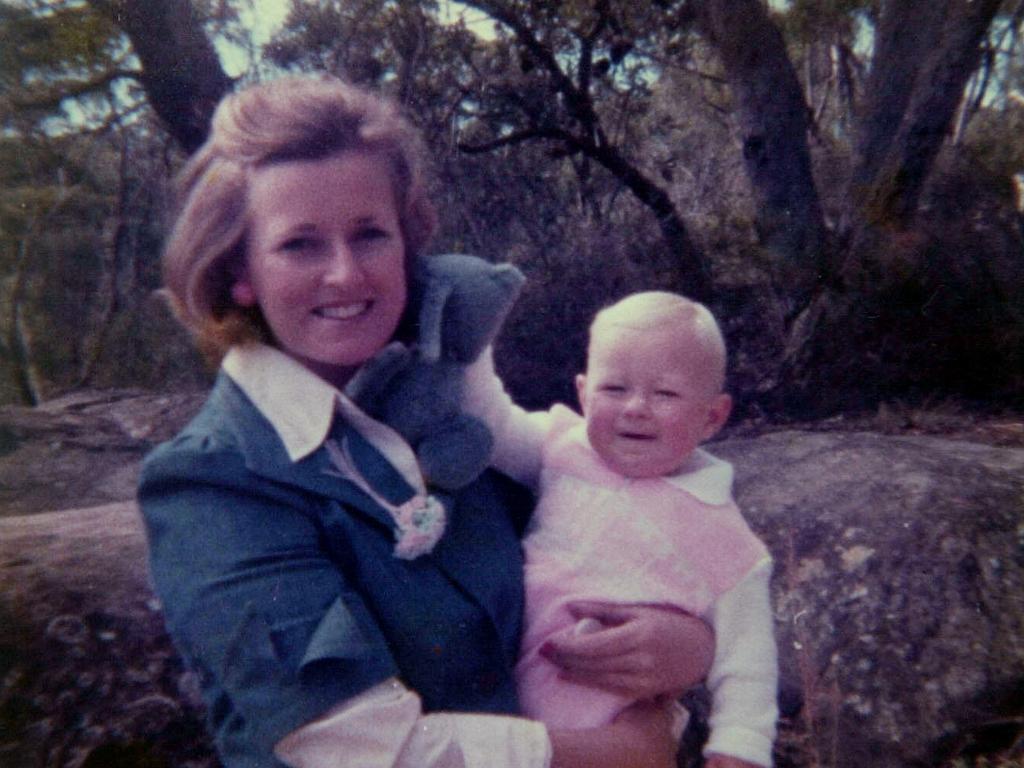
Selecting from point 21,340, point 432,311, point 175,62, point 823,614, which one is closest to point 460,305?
point 432,311

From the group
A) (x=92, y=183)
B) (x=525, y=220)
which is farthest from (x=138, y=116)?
(x=525, y=220)

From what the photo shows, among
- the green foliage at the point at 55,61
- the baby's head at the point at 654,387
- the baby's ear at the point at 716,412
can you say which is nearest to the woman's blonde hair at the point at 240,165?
the baby's head at the point at 654,387

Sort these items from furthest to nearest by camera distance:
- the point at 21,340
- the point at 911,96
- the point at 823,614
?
the point at 21,340 < the point at 911,96 < the point at 823,614

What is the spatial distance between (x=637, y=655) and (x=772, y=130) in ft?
16.1

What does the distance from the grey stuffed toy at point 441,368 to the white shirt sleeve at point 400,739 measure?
1.40 ft

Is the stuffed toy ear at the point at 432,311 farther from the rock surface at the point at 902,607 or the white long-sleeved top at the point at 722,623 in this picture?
the rock surface at the point at 902,607

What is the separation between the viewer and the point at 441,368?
1.81m

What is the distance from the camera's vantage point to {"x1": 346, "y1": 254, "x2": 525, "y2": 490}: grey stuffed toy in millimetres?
1712

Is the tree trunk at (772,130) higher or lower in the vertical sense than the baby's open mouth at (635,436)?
higher

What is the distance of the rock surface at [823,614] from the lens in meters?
2.04

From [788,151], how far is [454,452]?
491 cm

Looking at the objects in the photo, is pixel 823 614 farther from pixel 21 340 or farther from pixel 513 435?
pixel 21 340

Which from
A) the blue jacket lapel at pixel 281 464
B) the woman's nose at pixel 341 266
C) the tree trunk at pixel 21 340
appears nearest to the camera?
the blue jacket lapel at pixel 281 464

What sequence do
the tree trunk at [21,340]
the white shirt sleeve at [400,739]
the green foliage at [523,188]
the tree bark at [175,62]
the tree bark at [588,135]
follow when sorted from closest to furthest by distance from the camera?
the white shirt sleeve at [400,739]
the tree bark at [175,62]
the green foliage at [523,188]
the tree bark at [588,135]
the tree trunk at [21,340]
